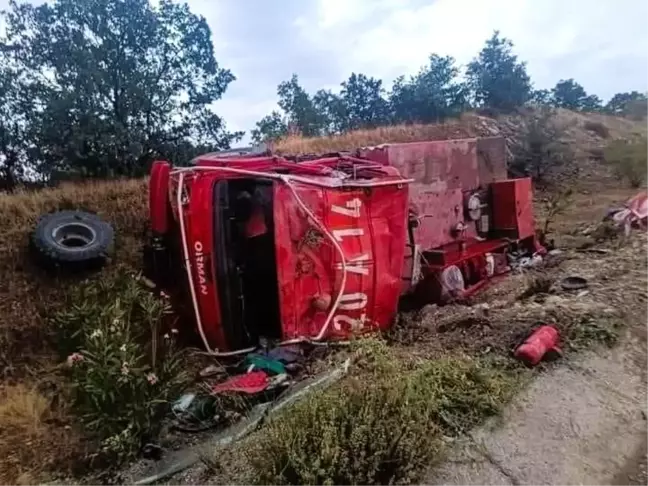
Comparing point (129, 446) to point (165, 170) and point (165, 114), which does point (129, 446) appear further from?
point (165, 114)

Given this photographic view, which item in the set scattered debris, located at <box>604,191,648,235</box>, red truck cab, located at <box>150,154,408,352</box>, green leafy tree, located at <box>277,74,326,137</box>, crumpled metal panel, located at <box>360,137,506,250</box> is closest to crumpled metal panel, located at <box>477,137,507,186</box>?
crumpled metal panel, located at <box>360,137,506,250</box>

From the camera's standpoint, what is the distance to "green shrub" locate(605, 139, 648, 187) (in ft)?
43.4

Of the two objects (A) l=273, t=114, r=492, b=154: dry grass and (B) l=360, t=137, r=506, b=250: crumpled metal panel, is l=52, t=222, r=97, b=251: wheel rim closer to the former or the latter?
(B) l=360, t=137, r=506, b=250: crumpled metal panel

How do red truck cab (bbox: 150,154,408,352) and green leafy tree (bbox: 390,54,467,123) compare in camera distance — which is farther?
green leafy tree (bbox: 390,54,467,123)

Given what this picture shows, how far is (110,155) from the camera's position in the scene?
31.8ft

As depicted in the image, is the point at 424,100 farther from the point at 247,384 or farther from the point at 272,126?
the point at 247,384

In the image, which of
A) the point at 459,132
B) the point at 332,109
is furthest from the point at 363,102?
the point at 459,132

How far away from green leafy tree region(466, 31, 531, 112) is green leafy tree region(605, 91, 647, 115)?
354 inches

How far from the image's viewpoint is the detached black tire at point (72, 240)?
18.4ft

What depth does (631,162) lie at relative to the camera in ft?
44.3

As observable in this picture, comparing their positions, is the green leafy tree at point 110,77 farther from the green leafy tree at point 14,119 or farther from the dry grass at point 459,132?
the dry grass at point 459,132

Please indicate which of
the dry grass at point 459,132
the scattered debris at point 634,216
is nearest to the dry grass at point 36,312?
→ the dry grass at point 459,132

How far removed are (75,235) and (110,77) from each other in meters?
4.76

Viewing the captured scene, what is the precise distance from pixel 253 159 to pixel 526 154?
12.0 m
